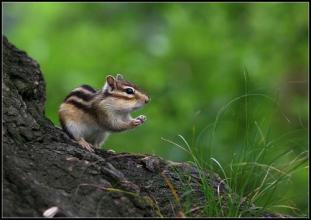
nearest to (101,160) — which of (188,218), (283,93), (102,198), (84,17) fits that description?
(102,198)

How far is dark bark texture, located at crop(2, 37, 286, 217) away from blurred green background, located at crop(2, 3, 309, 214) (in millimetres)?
4043

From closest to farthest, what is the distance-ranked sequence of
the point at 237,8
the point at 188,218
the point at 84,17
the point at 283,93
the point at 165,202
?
the point at 188,218
the point at 165,202
the point at 84,17
the point at 237,8
the point at 283,93

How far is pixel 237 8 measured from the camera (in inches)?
358

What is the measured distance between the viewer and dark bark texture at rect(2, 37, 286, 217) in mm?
2865

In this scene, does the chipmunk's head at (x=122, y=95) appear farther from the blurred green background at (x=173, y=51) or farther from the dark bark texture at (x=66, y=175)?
the blurred green background at (x=173, y=51)

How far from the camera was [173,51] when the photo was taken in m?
9.43

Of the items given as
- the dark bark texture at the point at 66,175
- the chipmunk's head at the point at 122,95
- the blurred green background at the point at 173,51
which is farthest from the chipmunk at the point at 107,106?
the blurred green background at the point at 173,51

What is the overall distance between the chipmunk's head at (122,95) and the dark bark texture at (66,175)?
1320mm

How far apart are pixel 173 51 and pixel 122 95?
4.42 m

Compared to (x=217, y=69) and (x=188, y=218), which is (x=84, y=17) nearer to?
(x=217, y=69)

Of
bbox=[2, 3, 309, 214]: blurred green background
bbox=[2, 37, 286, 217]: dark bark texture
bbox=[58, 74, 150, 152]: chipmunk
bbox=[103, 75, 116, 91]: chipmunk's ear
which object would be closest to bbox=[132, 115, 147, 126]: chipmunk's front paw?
bbox=[58, 74, 150, 152]: chipmunk

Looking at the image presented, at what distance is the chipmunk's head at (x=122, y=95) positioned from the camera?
5.06 meters

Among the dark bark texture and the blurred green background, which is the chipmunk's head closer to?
the dark bark texture

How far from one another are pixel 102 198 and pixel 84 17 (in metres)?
5.85
